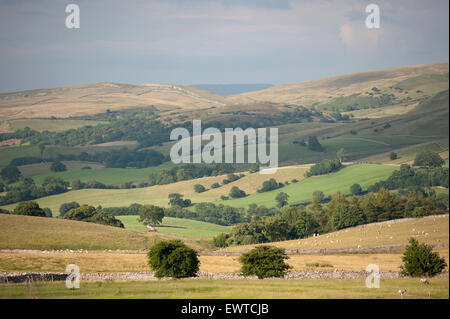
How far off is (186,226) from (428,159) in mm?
84897

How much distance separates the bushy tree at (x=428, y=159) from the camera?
164 metres

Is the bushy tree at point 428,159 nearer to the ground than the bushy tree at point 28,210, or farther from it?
farther from it

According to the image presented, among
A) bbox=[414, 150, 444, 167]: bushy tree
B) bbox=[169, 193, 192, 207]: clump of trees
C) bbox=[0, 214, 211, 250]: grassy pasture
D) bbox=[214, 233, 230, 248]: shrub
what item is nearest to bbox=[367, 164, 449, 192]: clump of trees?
bbox=[414, 150, 444, 167]: bushy tree

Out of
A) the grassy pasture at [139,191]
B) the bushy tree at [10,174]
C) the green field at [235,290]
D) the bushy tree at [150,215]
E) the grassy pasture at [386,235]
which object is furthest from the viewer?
the bushy tree at [10,174]

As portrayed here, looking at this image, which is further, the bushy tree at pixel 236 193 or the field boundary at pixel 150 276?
the bushy tree at pixel 236 193

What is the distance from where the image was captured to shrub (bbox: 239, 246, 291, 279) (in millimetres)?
46188

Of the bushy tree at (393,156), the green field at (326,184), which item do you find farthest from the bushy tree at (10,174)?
the bushy tree at (393,156)

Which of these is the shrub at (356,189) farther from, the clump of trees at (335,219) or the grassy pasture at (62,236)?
the grassy pasture at (62,236)

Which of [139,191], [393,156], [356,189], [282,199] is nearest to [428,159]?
[393,156]

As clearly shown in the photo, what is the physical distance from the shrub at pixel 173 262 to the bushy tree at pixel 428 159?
135014 mm

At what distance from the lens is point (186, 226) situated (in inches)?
4860

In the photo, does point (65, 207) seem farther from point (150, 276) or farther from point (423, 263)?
point (423, 263)

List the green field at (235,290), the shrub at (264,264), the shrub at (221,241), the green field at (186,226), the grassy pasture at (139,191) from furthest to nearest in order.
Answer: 1. the grassy pasture at (139,191)
2. the green field at (186,226)
3. the shrub at (221,241)
4. the shrub at (264,264)
5. the green field at (235,290)
